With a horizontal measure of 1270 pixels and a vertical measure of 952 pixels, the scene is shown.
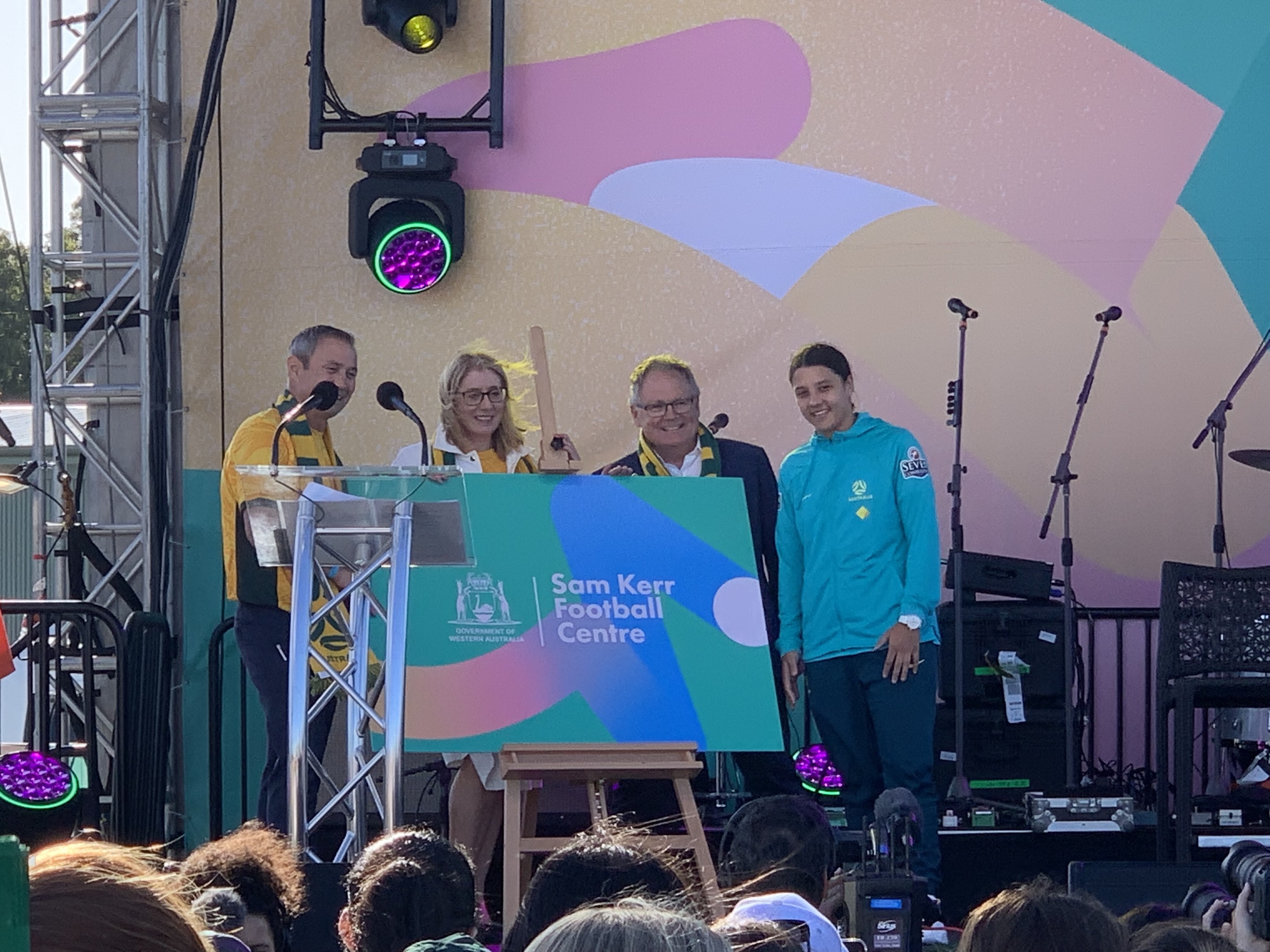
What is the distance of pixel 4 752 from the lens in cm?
613

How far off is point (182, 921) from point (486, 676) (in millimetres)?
3538

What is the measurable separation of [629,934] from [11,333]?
2138 cm

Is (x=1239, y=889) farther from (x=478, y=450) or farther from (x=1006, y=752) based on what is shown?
(x=1006, y=752)

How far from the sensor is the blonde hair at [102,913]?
924 millimetres

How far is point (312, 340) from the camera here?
509 centimetres

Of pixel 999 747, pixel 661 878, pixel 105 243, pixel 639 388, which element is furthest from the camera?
pixel 105 243

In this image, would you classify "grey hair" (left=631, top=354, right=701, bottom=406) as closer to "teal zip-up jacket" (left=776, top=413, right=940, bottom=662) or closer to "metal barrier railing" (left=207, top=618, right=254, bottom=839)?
"teal zip-up jacket" (left=776, top=413, right=940, bottom=662)

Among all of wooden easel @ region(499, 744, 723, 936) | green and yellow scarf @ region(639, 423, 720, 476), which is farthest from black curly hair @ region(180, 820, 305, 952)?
green and yellow scarf @ region(639, 423, 720, 476)

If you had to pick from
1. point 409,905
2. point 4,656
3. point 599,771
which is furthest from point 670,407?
point 409,905

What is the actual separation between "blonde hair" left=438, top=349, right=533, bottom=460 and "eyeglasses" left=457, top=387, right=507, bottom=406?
0.02m

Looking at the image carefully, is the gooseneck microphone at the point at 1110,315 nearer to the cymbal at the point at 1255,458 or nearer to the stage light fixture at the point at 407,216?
the cymbal at the point at 1255,458

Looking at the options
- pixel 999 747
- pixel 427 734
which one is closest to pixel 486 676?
pixel 427 734

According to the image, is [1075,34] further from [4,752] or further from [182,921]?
[182,921]

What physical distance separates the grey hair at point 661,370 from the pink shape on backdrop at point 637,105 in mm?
1756
